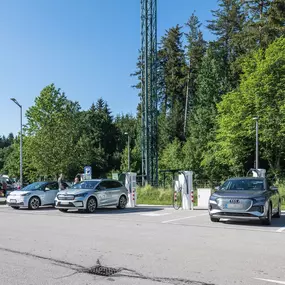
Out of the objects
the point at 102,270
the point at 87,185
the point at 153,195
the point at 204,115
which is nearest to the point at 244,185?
the point at 87,185

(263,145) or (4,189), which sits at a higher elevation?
(263,145)

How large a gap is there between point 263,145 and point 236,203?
29309mm

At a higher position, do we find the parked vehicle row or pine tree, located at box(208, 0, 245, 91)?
pine tree, located at box(208, 0, 245, 91)

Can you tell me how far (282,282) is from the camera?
583 centimetres

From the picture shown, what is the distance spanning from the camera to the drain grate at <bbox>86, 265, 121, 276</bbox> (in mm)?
6395

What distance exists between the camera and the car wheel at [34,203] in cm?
1966

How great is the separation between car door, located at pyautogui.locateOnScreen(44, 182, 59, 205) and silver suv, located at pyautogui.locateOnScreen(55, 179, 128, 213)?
2.31 metres

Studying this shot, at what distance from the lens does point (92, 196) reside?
17.6 metres

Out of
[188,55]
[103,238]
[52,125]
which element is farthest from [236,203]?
[188,55]

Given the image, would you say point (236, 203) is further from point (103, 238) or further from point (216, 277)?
point (216, 277)

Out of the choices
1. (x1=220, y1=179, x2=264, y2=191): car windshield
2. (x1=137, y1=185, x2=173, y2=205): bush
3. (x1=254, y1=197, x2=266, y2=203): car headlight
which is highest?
(x1=220, y1=179, x2=264, y2=191): car windshield

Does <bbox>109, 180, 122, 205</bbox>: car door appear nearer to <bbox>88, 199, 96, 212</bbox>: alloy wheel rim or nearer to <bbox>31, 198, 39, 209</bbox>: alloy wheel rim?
<bbox>88, 199, 96, 212</bbox>: alloy wheel rim

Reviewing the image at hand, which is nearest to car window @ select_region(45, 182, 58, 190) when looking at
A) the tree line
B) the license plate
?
the license plate

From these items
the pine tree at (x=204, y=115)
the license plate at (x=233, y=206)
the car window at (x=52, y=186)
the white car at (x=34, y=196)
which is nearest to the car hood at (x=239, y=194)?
the license plate at (x=233, y=206)
